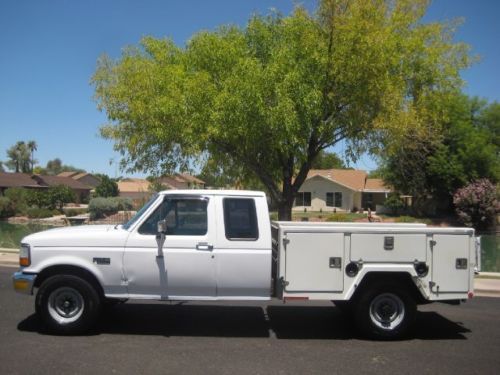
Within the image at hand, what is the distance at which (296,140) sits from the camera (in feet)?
51.0

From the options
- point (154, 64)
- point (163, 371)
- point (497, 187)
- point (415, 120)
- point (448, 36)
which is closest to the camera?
point (163, 371)

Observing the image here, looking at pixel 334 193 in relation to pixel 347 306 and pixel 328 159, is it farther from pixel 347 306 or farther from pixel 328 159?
pixel 347 306

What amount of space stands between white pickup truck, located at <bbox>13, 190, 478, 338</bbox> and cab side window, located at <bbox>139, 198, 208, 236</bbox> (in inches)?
0.5

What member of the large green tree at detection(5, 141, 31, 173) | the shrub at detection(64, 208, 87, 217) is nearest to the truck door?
the shrub at detection(64, 208, 87, 217)

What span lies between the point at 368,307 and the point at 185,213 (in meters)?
2.82

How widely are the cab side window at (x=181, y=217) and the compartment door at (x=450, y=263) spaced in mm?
3173

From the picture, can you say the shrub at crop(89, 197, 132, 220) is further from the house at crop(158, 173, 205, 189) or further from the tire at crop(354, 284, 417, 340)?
the tire at crop(354, 284, 417, 340)

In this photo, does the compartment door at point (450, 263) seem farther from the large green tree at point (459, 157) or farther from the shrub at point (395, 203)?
the shrub at point (395, 203)

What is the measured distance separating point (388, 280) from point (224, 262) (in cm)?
227

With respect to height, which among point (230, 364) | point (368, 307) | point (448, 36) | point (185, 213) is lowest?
point (230, 364)

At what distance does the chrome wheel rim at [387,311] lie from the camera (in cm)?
707

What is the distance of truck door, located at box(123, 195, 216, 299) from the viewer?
22.4ft

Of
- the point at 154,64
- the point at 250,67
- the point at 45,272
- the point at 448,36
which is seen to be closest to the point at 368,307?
the point at 45,272

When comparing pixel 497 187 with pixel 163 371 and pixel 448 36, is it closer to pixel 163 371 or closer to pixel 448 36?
pixel 448 36
